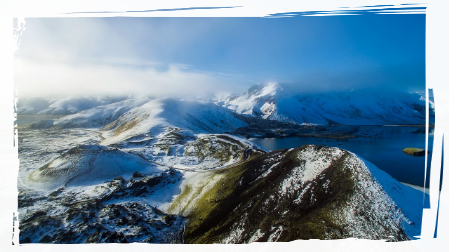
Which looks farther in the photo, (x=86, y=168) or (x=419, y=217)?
(x=86, y=168)

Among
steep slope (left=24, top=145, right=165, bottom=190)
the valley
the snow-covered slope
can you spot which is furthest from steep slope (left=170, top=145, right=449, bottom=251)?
the snow-covered slope

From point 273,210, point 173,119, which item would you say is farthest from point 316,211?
point 173,119

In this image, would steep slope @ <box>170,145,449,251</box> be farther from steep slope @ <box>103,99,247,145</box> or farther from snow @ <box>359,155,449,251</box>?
steep slope @ <box>103,99,247,145</box>

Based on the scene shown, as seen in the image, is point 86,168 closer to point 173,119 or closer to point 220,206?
point 220,206

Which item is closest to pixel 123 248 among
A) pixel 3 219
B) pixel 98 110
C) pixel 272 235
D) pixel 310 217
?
pixel 272 235

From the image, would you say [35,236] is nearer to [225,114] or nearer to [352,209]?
[352,209]

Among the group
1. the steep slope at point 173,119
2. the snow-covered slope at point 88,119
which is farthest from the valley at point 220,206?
the snow-covered slope at point 88,119

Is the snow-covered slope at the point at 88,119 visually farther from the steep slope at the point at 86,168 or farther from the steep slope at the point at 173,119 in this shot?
the steep slope at the point at 86,168
